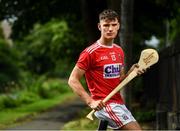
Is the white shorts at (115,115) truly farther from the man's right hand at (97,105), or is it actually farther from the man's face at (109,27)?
the man's face at (109,27)

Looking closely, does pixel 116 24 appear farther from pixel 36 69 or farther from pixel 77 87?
pixel 36 69

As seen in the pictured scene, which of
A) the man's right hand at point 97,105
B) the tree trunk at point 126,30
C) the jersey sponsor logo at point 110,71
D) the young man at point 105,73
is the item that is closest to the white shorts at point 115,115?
the young man at point 105,73

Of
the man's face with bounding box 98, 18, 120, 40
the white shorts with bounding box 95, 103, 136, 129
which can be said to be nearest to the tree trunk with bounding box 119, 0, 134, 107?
the man's face with bounding box 98, 18, 120, 40

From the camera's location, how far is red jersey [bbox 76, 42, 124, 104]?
6.82 meters

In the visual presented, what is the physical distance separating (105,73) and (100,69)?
0.24 feet

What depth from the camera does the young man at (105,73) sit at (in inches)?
267

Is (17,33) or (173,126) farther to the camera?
(17,33)

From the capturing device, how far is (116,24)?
682cm

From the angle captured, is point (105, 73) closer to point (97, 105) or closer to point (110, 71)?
point (110, 71)

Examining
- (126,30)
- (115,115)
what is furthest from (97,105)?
(126,30)

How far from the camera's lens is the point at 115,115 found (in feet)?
22.5

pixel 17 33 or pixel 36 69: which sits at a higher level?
pixel 17 33

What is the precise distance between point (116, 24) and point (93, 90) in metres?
0.76

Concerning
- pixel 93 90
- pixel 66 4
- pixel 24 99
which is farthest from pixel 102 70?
pixel 24 99
